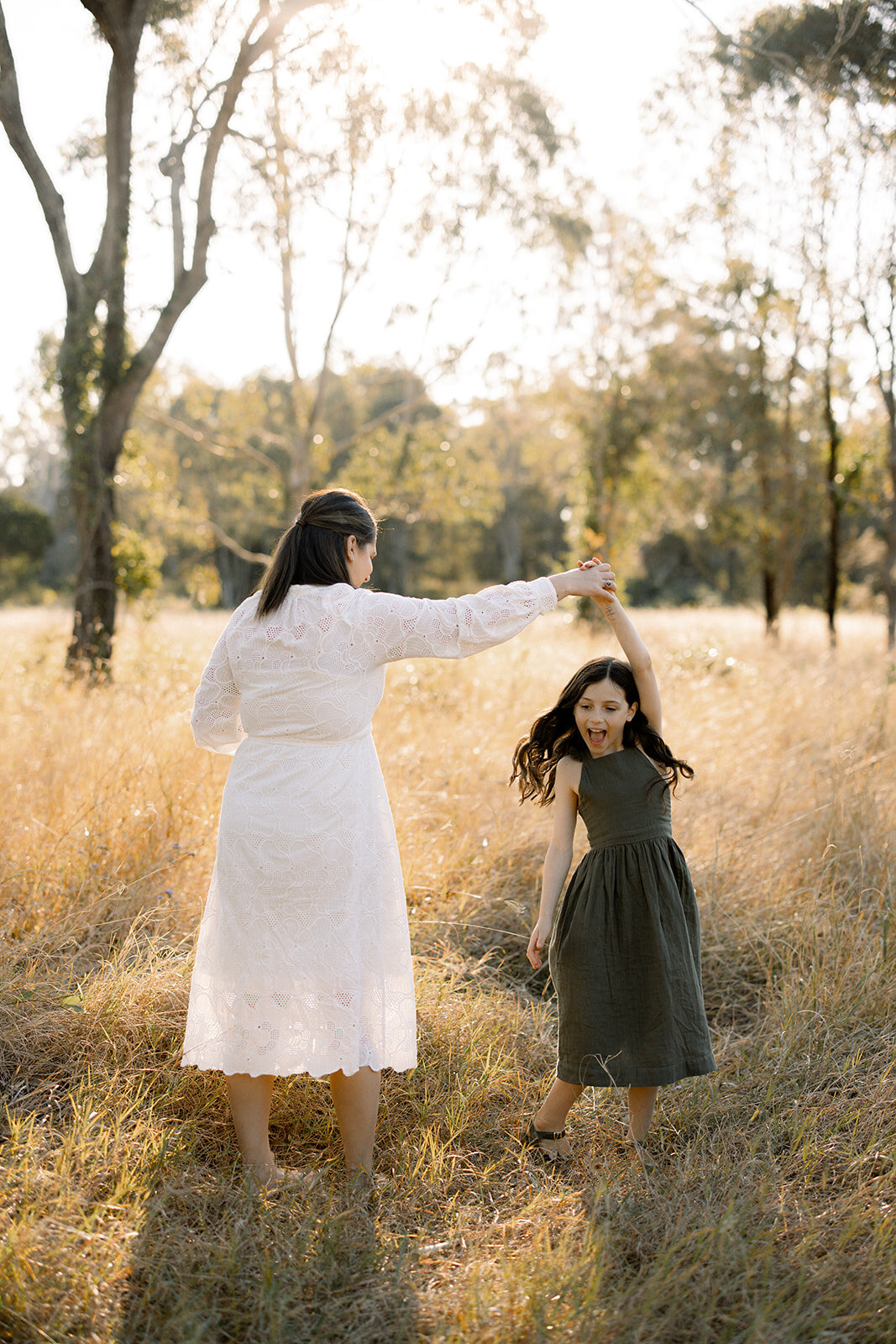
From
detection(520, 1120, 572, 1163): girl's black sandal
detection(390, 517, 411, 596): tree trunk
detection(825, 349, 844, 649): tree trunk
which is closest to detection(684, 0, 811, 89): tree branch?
detection(520, 1120, 572, 1163): girl's black sandal

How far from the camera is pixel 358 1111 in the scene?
2533 millimetres

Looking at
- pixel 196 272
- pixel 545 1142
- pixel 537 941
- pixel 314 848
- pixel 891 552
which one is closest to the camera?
pixel 314 848

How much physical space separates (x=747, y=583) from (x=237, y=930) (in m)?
39.6

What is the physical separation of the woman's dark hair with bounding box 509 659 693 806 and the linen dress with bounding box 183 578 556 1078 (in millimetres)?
359

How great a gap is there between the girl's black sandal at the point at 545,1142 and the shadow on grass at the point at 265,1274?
0.60 m

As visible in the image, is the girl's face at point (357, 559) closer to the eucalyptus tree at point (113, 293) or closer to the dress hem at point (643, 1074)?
the dress hem at point (643, 1074)

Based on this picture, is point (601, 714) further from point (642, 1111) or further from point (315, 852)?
point (642, 1111)

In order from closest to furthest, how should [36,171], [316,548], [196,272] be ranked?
1. [316,548]
2. [36,171]
3. [196,272]

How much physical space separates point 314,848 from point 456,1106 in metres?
1.04

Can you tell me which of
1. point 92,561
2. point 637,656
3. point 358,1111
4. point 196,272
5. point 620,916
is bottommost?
point 358,1111

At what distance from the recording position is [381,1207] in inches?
97.0

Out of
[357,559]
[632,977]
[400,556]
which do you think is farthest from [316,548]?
[400,556]

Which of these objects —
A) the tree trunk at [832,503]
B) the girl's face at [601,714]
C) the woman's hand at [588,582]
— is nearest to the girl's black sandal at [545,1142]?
the girl's face at [601,714]

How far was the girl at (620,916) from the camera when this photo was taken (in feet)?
8.55
